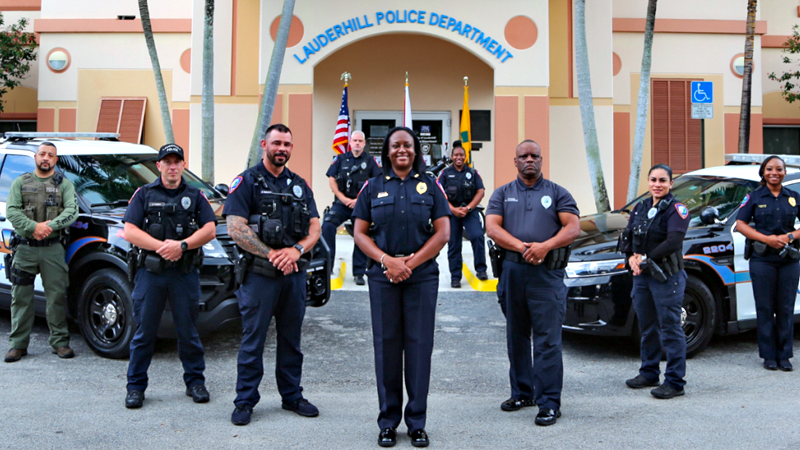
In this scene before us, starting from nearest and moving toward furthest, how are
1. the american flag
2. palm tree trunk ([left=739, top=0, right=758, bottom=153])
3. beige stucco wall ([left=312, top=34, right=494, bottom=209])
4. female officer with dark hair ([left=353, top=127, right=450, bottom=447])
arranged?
1. female officer with dark hair ([left=353, top=127, right=450, bottom=447])
2. the american flag
3. palm tree trunk ([left=739, top=0, right=758, bottom=153])
4. beige stucco wall ([left=312, top=34, right=494, bottom=209])

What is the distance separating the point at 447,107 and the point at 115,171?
9079 millimetres

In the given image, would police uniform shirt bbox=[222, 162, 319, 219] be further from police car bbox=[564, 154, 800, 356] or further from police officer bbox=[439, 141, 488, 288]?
police officer bbox=[439, 141, 488, 288]

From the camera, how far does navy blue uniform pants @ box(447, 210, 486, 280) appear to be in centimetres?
926

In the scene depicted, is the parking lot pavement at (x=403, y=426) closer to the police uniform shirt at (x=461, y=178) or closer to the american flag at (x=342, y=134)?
the police uniform shirt at (x=461, y=178)

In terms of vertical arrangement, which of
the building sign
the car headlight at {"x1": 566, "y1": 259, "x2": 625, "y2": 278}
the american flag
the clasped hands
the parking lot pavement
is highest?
the building sign

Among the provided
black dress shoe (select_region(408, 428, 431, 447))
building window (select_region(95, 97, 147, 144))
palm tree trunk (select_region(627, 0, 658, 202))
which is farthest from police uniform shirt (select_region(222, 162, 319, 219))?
building window (select_region(95, 97, 147, 144))

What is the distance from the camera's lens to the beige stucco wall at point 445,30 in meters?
13.2

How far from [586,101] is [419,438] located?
8.89 meters

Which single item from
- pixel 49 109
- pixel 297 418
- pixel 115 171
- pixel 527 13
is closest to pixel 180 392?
pixel 297 418

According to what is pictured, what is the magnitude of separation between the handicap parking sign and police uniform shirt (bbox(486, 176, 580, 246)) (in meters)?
11.1

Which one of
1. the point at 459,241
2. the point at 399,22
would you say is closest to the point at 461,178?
the point at 459,241

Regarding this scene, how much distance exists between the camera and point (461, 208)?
917 centimetres

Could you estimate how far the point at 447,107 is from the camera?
15.1m

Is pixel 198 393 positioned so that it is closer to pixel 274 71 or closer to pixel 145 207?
pixel 145 207
